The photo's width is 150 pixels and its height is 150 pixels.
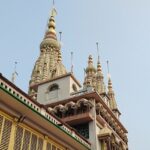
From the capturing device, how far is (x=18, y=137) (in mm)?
13234

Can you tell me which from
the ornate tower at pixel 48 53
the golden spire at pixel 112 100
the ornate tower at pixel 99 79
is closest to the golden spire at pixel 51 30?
the ornate tower at pixel 48 53

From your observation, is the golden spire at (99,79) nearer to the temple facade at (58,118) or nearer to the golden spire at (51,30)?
the temple facade at (58,118)

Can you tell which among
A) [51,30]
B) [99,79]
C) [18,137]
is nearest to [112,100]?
[99,79]

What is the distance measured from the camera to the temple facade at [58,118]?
1320 cm

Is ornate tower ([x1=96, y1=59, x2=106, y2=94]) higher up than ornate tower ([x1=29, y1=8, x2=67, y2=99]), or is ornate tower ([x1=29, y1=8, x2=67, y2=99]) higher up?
ornate tower ([x1=29, y1=8, x2=67, y2=99])

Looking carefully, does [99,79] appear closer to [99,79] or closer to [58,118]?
[99,79]

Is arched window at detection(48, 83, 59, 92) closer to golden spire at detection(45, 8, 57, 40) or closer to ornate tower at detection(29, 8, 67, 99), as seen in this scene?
ornate tower at detection(29, 8, 67, 99)

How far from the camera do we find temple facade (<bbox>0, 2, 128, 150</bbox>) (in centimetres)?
1320

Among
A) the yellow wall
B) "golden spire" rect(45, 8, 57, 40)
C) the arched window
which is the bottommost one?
the yellow wall

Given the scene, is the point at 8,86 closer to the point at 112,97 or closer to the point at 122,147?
the point at 122,147

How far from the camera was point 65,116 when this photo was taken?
22281 mm

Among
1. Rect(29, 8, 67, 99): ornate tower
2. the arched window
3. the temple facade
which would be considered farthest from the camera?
Rect(29, 8, 67, 99): ornate tower

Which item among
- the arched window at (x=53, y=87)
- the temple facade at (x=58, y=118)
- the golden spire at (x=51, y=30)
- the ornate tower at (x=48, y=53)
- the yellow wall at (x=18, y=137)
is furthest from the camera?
the golden spire at (x=51, y=30)

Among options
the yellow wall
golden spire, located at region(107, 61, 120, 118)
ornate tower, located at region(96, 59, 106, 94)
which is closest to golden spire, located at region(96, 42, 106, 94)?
ornate tower, located at region(96, 59, 106, 94)
